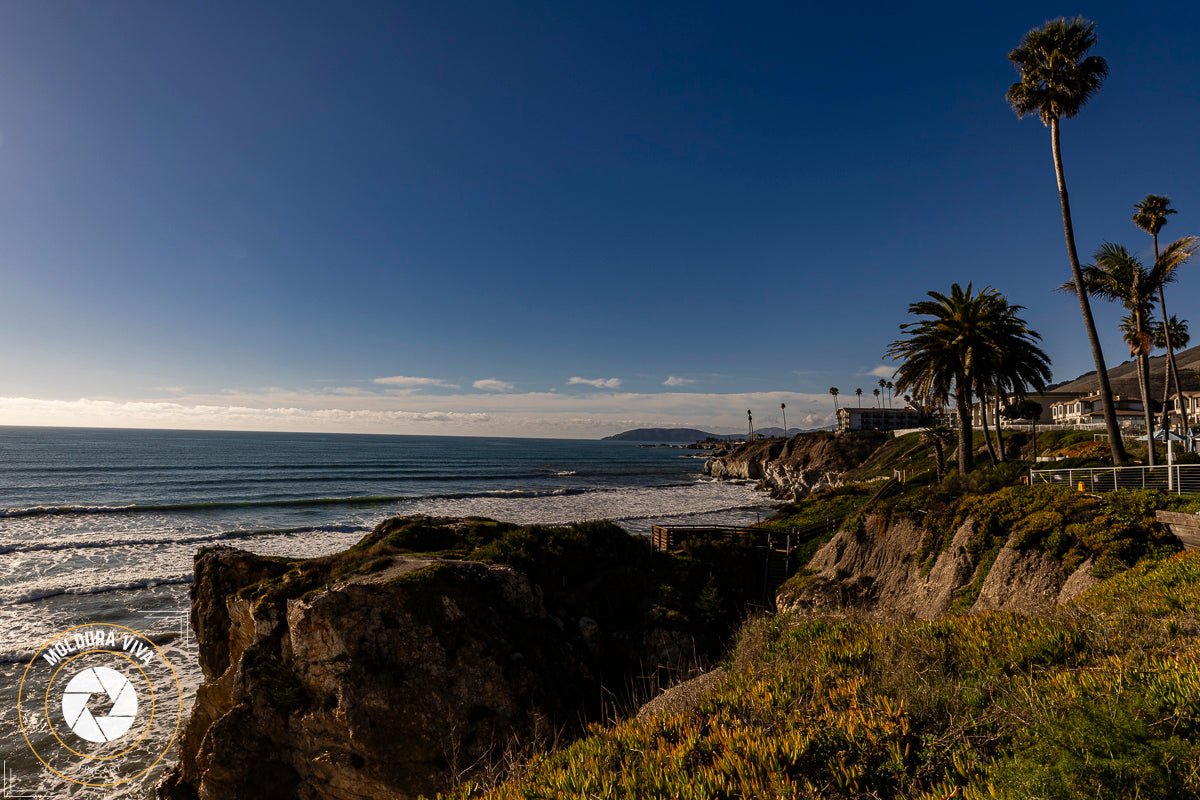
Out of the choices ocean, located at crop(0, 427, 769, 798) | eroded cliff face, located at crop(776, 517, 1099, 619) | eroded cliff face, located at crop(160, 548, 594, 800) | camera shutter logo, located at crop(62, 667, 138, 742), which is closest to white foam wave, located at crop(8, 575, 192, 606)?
Answer: ocean, located at crop(0, 427, 769, 798)

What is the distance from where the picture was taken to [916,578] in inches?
685

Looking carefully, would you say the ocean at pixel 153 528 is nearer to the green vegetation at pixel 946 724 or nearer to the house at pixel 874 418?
the green vegetation at pixel 946 724

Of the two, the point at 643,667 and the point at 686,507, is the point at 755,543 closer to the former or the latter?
the point at 643,667

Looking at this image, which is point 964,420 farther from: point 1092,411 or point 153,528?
point 153,528

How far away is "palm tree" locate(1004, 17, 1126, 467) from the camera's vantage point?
21.0 meters

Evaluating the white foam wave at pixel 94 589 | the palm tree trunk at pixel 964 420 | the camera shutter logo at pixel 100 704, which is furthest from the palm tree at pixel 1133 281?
the white foam wave at pixel 94 589

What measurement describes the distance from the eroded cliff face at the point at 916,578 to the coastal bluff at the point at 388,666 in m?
4.94

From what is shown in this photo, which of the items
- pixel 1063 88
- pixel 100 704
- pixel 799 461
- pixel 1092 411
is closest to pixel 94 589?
pixel 100 704

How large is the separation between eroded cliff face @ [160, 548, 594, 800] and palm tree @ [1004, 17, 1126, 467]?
24.8 metres

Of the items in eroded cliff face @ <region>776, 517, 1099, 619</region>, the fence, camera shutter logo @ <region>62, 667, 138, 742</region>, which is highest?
the fence

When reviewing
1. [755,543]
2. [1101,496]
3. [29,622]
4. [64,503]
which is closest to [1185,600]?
[1101,496]

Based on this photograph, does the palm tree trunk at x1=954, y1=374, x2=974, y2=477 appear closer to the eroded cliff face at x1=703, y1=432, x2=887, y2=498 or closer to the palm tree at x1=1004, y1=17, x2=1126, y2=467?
the palm tree at x1=1004, y1=17, x2=1126, y2=467

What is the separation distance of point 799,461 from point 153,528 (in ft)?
284

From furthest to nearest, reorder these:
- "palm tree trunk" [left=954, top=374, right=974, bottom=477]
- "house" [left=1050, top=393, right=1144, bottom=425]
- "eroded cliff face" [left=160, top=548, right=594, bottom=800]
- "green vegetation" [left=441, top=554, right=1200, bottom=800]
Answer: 1. "house" [left=1050, top=393, right=1144, bottom=425]
2. "palm tree trunk" [left=954, top=374, right=974, bottom=477]
3. "eroded cliff face" [left=160, top=548, right=594, bottom=800]
4. "green vegetation" [left=441, top=554, right=1200, bottom=800]
